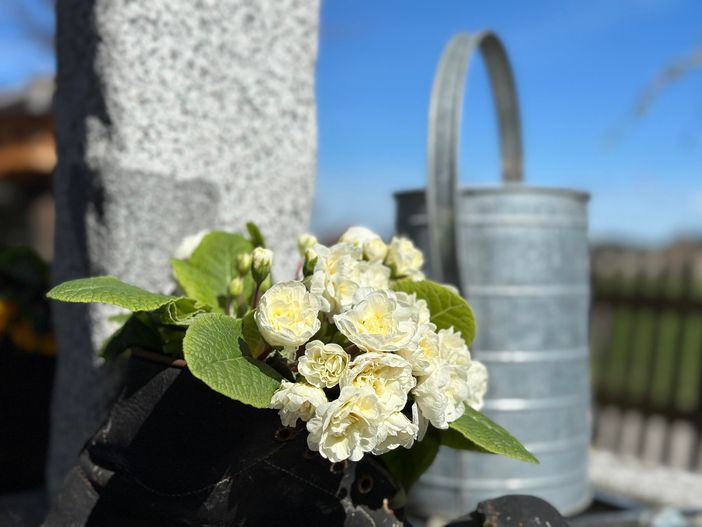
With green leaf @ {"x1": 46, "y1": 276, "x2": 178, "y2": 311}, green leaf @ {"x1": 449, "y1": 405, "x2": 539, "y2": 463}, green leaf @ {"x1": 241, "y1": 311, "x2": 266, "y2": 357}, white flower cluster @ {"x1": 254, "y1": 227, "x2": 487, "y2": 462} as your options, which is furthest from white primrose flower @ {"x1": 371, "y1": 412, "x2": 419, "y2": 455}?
green leaf @ {"x1": 46, "y1": 276, "x2": 178, "y2": 311}

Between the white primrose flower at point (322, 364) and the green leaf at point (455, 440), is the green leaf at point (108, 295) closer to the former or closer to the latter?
the white primrose flower at point (322, 364)

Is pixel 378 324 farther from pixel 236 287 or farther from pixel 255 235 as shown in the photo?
pixel 255 235

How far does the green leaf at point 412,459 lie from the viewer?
3.86 feet

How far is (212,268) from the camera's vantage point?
1298 mm

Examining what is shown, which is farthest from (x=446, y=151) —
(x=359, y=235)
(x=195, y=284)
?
(x=195, y=284)

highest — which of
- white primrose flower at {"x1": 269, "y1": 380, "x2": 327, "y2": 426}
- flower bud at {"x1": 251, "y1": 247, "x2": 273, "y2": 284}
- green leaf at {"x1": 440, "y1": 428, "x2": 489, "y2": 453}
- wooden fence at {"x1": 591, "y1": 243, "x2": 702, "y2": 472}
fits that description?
flower bud at {"x1": 251, "y1": 247, "x2": 273, "y2": 284}

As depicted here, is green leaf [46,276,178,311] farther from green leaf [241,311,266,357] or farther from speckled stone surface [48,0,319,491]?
speckled stone surface [48,0,319,491]

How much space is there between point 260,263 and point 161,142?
622mm

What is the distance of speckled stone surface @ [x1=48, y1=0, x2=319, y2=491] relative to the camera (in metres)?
1.51

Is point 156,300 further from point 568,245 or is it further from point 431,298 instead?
point 568,245

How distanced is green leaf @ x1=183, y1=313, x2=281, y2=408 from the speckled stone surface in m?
0.63

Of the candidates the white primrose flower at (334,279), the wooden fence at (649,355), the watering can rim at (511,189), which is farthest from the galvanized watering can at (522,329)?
the wooden fence at (649,355)

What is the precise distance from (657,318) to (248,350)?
13.1 ft

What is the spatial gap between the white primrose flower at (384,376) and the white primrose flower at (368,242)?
33cm
